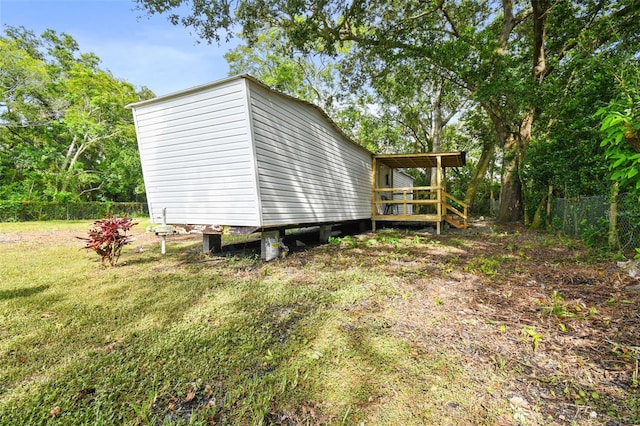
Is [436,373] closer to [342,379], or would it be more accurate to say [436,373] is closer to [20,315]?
[342,379]

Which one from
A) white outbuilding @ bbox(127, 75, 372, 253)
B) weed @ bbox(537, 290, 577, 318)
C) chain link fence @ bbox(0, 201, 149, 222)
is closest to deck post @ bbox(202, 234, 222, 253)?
white outbuilding @ bbox(127, 75, 372, 253)

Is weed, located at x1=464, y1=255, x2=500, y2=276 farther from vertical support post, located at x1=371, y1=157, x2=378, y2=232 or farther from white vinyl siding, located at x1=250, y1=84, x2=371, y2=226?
vertical support post, located at x1=371, y1=157, x2=378, y2=232

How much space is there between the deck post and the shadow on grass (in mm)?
2554

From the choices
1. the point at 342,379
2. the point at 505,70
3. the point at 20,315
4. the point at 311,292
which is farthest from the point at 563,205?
the point at 20,315

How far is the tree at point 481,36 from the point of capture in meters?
8.11

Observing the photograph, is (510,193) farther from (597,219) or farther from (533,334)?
(533,334)

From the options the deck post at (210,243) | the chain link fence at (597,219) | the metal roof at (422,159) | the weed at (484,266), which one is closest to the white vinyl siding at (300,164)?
the deck post at (210,243)

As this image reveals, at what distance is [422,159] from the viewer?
10.8 meters

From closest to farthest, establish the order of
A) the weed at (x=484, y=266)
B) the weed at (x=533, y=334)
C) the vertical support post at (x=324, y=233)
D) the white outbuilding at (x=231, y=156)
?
the weed at (x=533, y=334)
the weed at (x=484, y=266)
the white outbuilding at (x=231, y=156)
the vertical support post at (x=324, y=233)

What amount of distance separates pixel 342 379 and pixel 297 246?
539 cm

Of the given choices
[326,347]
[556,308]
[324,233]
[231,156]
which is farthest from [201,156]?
[556,308]

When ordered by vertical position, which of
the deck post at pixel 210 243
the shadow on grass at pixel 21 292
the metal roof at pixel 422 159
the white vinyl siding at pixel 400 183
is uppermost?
the metal roof at pixel 422 159

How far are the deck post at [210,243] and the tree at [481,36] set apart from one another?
698 cm

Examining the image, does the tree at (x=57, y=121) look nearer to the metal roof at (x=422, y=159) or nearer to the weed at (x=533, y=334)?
the metal roof at (x=422, y=159)
